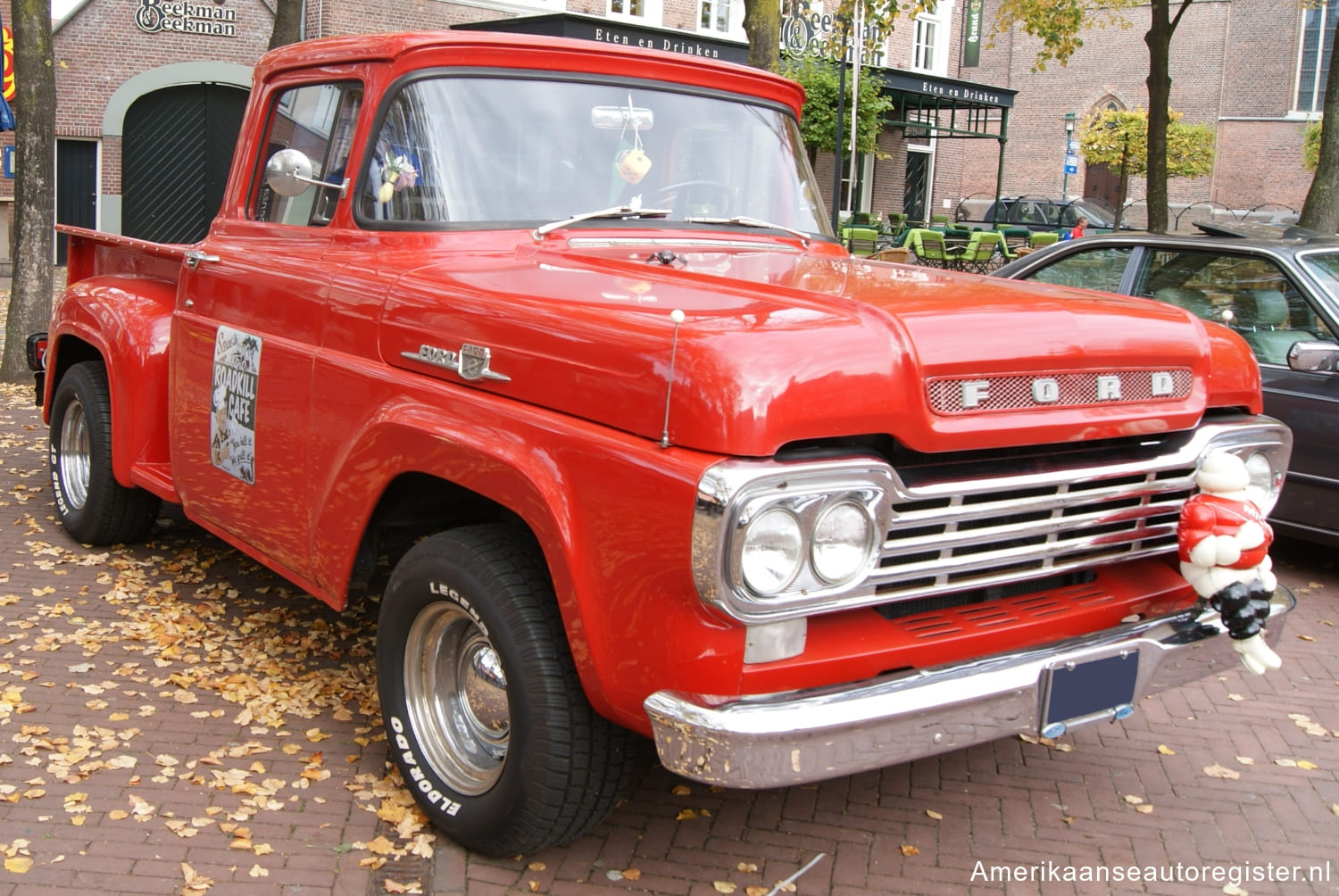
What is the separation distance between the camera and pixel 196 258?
14.7ft

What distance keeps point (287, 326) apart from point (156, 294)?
1680 millimetres

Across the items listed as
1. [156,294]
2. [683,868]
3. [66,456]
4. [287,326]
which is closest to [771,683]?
[683,868]

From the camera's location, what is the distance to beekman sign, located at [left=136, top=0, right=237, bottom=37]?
19578 millimetres

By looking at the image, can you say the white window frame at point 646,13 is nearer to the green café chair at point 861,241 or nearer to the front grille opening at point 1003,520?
the green café chair at point 861,241

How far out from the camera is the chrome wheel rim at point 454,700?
326 cm

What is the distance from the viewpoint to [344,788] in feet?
12.1

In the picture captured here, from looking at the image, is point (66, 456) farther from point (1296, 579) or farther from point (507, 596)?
point (1296, 579)

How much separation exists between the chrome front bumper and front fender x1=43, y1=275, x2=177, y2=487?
3198 mm

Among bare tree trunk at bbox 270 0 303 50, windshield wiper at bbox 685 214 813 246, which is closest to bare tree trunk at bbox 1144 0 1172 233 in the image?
bare tree trunk at bbox 270 0 303 50

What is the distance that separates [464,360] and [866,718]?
131 centimetres

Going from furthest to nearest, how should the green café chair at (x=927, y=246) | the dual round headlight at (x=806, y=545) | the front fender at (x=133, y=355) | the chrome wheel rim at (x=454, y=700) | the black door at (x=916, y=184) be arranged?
the black door at (x=916, y=184), the green café chair at (x=927, y=246), the front fender at (x=133, y=355), the chrome wheel rim at (x=454, y=700), the dual round headlight at (x=806, y=545)

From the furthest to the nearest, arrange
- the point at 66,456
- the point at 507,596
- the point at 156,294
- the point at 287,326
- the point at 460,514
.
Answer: the point at 66,456 < the point at 156,294 < the point at 287,326 < the point at 460,514 < the point at 507,596

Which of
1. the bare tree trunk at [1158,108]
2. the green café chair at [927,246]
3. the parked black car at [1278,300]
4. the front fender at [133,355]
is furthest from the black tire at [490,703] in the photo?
the green café chair at [927,246]

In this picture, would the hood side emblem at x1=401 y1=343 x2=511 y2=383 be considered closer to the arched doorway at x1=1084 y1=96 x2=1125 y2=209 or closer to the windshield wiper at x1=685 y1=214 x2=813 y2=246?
the windshield wiper at x1=685 y1=214 x2=813 y2=246
